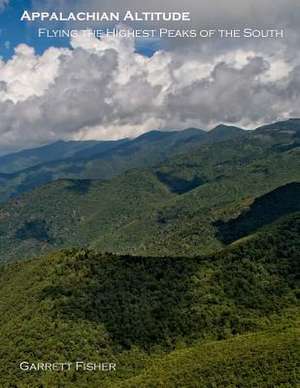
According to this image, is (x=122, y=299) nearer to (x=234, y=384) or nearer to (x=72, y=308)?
(x=72, y=308)

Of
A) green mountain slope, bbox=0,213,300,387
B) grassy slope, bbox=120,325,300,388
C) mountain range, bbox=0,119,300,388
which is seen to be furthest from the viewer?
green mountain slope, bbox=0,213,300,387

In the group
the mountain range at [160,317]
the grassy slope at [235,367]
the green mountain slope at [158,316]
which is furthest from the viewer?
the green mountain slope at [158,316]

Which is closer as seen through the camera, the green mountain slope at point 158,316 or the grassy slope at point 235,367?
the grassy slope at point 235,367

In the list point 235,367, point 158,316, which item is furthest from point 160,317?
point 235,367

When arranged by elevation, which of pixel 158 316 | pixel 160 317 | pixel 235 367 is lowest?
pixel 160 317

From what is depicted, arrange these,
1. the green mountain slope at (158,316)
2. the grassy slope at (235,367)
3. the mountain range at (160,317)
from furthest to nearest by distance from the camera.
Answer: the green mountain slope at (158,316) → the mountain range at (160,317) → the grassy slope at (235,367)

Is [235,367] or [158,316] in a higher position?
[235,367]

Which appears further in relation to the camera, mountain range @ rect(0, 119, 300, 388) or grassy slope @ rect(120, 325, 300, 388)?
mountain range @ rect(0, 119, 300, 388)

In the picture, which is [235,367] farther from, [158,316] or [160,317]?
[158,316]
